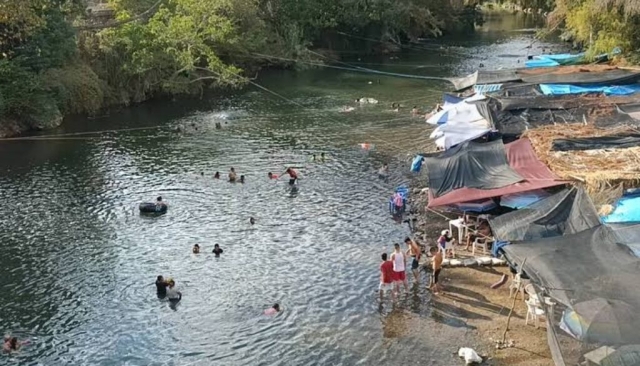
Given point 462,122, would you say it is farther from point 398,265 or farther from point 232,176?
point 398,265

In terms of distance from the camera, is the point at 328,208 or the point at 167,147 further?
the point at 167,147

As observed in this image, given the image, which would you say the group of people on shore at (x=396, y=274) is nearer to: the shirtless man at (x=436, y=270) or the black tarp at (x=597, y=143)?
the shirtless man at (x=436, y=270)

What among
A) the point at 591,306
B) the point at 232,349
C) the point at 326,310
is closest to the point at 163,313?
the point at 232,349

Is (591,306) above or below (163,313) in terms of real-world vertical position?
above

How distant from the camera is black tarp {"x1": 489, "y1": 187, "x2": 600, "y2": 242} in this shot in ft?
73.6

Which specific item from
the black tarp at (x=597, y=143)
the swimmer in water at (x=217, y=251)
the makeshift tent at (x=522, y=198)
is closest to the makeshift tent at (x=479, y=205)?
the makeshift tent at (x=522, y=198)

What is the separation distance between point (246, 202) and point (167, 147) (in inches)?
511

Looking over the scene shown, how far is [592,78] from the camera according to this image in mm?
45250

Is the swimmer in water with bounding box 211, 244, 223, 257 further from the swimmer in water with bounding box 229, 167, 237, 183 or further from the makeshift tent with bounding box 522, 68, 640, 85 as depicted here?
the makeshift tent with bounding box 522, 68, 640, 85

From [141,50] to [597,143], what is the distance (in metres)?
39.4

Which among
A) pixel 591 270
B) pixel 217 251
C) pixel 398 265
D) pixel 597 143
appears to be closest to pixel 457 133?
pixel 597 143

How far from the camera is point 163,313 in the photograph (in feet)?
74.2

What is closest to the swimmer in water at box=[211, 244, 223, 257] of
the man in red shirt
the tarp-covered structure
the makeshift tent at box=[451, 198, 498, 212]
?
the man in red shirt

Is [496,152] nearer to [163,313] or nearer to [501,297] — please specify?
[501,297]
